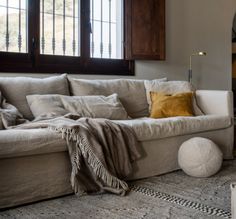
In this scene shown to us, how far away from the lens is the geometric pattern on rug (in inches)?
86.1

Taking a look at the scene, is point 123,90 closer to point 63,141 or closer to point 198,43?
point 63,141

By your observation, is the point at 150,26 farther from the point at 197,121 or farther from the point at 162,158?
the point at 162,158

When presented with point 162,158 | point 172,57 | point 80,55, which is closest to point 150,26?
point 172,57

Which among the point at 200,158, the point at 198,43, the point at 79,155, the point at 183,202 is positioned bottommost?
the point at 183,202

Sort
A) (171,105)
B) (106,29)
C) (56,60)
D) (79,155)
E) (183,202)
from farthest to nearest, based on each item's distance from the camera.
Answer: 1. (106,29)
2. (56,60)
3. (171,105)
4. (79,155)
5. (183,202)

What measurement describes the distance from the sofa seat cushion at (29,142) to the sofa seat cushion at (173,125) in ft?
2.36

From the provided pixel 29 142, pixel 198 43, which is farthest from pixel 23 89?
pixel 198 43

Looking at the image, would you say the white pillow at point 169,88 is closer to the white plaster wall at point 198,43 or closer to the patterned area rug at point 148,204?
the white plaster wall at point 198,43

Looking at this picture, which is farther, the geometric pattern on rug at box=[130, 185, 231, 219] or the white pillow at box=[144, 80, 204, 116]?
the white pillow at box=[144, 80, 204, 116]

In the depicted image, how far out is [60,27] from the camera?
4.13 meters

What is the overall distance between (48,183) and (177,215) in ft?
2.92

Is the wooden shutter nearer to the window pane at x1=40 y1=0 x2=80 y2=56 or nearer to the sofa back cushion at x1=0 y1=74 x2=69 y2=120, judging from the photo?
the window pane at x1=40 y1=0 x2=80 y2=56

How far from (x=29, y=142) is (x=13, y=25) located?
1907 millimetres

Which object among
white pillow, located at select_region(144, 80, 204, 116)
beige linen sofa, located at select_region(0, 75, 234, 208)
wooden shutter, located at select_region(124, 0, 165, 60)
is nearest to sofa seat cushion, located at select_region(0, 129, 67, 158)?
beige linen sofa, located at select_region(0, 75, 234, 208)
